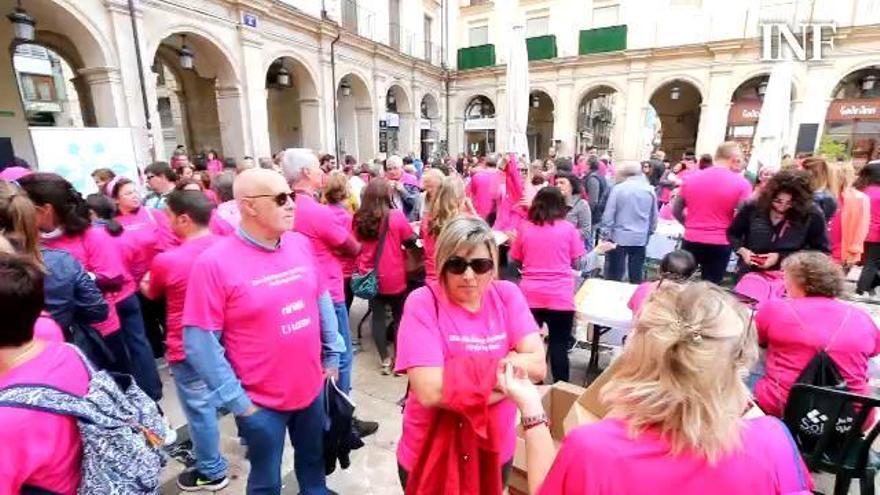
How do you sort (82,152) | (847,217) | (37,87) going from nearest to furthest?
1. (847,217)
2. (82,152)
3. (37,87)

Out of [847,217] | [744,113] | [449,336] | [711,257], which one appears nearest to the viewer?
[449,336]

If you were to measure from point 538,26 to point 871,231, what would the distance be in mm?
18680

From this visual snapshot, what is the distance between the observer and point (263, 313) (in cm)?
196

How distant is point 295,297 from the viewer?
2064mm

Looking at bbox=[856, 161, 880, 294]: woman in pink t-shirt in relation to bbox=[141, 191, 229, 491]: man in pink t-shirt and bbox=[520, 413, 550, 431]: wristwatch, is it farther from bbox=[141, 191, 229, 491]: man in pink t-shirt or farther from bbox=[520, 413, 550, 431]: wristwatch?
bbox=[141, 191, 229, 491]: man in pink t-shirt

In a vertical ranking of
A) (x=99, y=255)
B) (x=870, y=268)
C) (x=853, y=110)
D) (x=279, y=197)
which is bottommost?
(x=870, y=268)

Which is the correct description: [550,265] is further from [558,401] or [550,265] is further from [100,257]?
[100,257]

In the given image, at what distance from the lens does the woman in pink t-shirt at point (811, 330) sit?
230 centimetres

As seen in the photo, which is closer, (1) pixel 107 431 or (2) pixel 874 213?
(1) pixel 107 431

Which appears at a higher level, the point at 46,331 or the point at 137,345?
the point at 46,331

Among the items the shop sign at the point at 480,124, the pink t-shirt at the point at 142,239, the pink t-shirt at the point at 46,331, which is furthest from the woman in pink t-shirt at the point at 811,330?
the shop sign at the point at 480,124

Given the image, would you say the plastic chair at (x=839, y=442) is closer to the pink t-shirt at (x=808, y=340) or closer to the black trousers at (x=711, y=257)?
the pink t-shirt at (x=808, y=340)

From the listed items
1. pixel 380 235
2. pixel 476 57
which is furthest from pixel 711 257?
pixel 476 57

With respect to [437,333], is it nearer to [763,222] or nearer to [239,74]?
[763,222]
